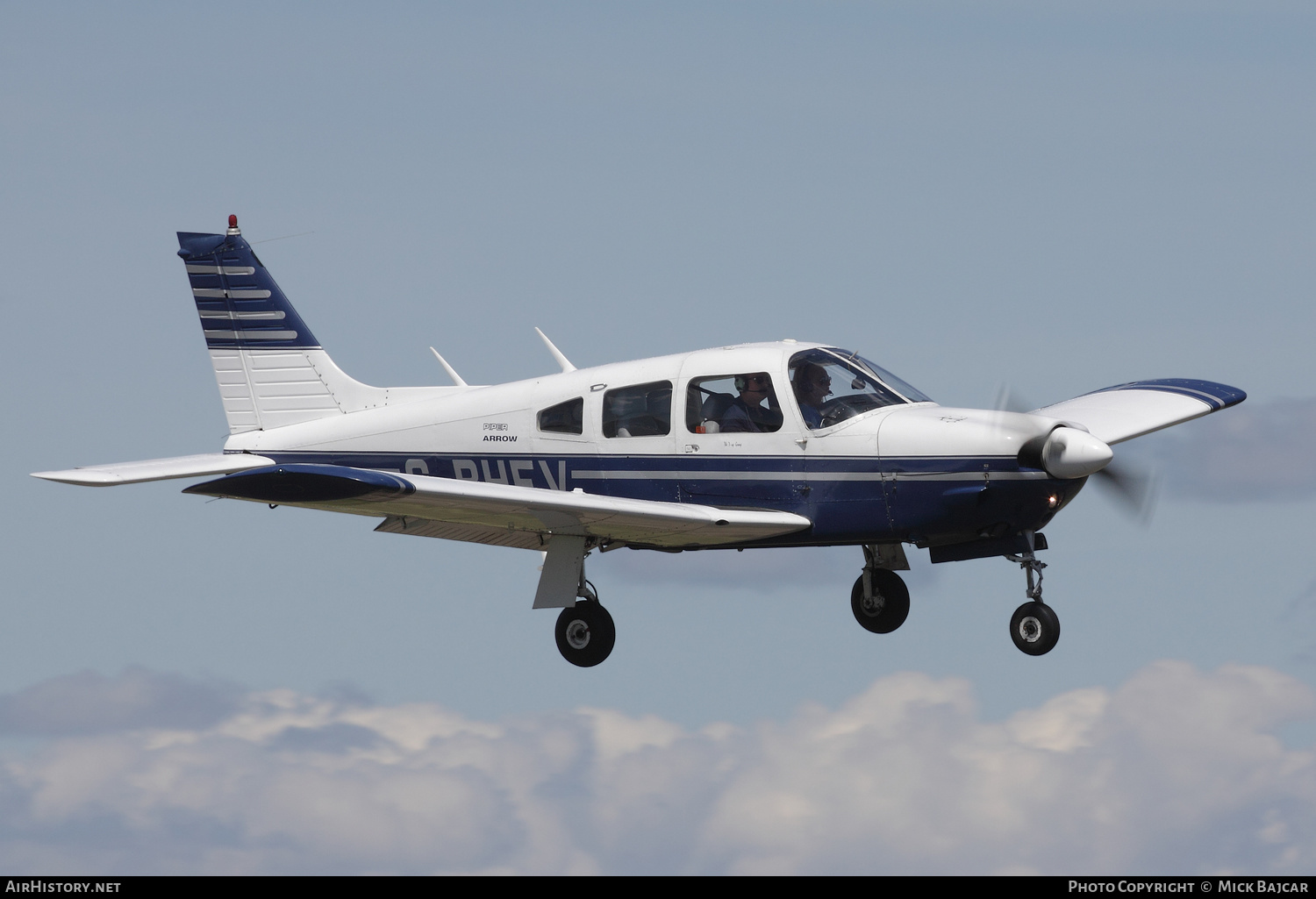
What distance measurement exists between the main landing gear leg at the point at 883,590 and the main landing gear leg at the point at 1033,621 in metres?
2.13

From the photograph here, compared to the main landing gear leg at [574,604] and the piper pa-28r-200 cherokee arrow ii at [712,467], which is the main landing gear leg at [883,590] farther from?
the main landing gear leg at [574,604]

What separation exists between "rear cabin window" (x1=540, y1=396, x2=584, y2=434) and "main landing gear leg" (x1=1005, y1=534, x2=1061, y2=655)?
4478 mm

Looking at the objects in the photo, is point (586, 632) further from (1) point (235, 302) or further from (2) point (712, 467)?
(1) point (235, 302)

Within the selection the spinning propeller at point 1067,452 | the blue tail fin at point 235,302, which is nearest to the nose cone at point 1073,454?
the spinning propeller at point 1067,452

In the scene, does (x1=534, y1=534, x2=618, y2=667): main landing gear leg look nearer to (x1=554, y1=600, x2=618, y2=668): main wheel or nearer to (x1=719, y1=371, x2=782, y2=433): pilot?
(x1=554, y1=600, x2=618, y2=668): main wheel

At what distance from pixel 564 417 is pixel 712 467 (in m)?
1.75

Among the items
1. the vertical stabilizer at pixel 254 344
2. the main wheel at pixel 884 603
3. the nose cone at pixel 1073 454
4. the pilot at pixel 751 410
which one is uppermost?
the vertical stabilizer at pixel 254 344

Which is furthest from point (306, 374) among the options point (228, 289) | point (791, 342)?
point (791, 342)

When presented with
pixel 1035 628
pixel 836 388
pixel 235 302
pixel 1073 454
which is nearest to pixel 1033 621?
pixel 1035 628

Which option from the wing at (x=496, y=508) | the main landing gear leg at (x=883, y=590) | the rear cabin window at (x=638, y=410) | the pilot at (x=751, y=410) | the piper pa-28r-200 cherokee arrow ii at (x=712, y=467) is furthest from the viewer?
the main landing gear leg at (x=883, y=590)

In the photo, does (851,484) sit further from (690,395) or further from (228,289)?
(228,289)

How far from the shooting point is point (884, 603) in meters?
17.8

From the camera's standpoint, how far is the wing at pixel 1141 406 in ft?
57.0

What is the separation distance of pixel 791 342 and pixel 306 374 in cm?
625
